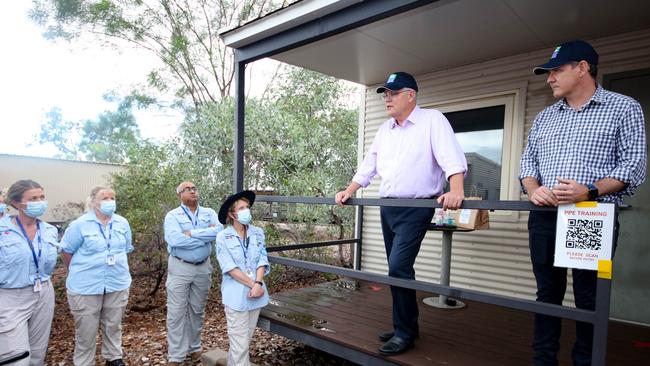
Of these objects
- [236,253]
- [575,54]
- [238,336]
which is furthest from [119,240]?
[575,54]

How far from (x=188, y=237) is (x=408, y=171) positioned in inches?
80.1

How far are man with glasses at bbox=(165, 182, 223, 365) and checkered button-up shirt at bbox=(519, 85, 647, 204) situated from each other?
2726 millimetres

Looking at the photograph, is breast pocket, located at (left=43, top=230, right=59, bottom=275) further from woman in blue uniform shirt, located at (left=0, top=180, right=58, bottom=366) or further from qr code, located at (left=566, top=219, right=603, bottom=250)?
qr code, located at (left=566, top=219, right=603, bottom=250)

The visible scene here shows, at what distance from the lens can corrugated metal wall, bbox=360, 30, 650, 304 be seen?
3557mm

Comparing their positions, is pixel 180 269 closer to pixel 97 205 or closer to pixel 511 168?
pixel 97 205

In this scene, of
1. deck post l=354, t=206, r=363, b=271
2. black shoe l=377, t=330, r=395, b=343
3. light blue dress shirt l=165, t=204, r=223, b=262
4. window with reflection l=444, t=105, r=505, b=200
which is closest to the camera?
black shoe l=377, t=330, r=395, b=343

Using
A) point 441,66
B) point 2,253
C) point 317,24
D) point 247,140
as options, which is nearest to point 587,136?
point 317,24

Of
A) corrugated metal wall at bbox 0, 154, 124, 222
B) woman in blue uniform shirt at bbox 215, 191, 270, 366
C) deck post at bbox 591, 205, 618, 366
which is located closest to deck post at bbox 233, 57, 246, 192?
woman in blue uniform shirt at bbox 215, 191, 270, 366

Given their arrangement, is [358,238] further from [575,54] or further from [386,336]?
[575,54]

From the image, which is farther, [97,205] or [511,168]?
[511,168]

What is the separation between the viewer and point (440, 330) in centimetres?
306

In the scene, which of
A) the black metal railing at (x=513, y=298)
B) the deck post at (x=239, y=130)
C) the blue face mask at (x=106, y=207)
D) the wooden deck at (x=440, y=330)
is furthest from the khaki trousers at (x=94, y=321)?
the black metal railing at (x=513, y=298)

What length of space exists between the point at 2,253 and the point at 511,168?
4.56 metres

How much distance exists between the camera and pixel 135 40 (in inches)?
448
